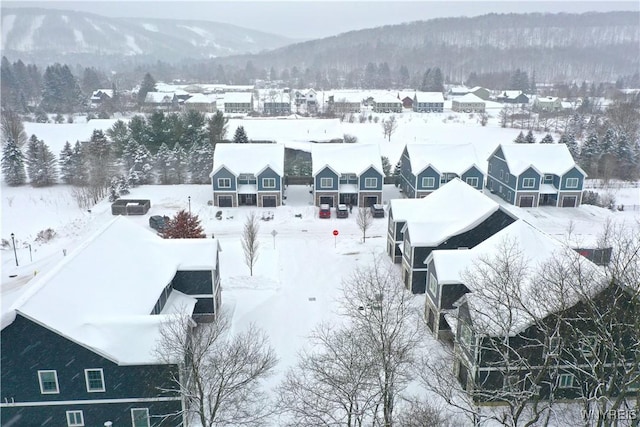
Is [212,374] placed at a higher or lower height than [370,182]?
lower

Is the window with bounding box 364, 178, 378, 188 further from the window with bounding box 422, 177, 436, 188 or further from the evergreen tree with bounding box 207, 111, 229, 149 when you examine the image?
the evergreen tree with bounding box 207, 111, 229, 149

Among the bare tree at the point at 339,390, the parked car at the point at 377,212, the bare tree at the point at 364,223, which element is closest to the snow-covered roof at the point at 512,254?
the bare tree at the point at 339,390

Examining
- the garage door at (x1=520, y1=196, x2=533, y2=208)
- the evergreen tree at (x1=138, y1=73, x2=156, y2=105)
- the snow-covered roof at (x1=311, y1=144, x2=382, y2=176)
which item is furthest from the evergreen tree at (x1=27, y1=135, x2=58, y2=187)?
the evergreen tree at (x1=138, y1=73, x2=156, y2=105)

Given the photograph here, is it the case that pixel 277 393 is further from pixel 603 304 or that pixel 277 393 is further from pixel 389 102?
pixel 389 102

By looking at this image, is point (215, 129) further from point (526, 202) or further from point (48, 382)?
point (48, 382)

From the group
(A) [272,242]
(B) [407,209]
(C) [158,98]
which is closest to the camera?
(B) [407,209]

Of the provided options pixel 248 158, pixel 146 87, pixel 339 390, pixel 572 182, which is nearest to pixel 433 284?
pixel 339 390

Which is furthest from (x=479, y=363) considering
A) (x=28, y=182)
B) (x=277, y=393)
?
(x=28, y=182)
